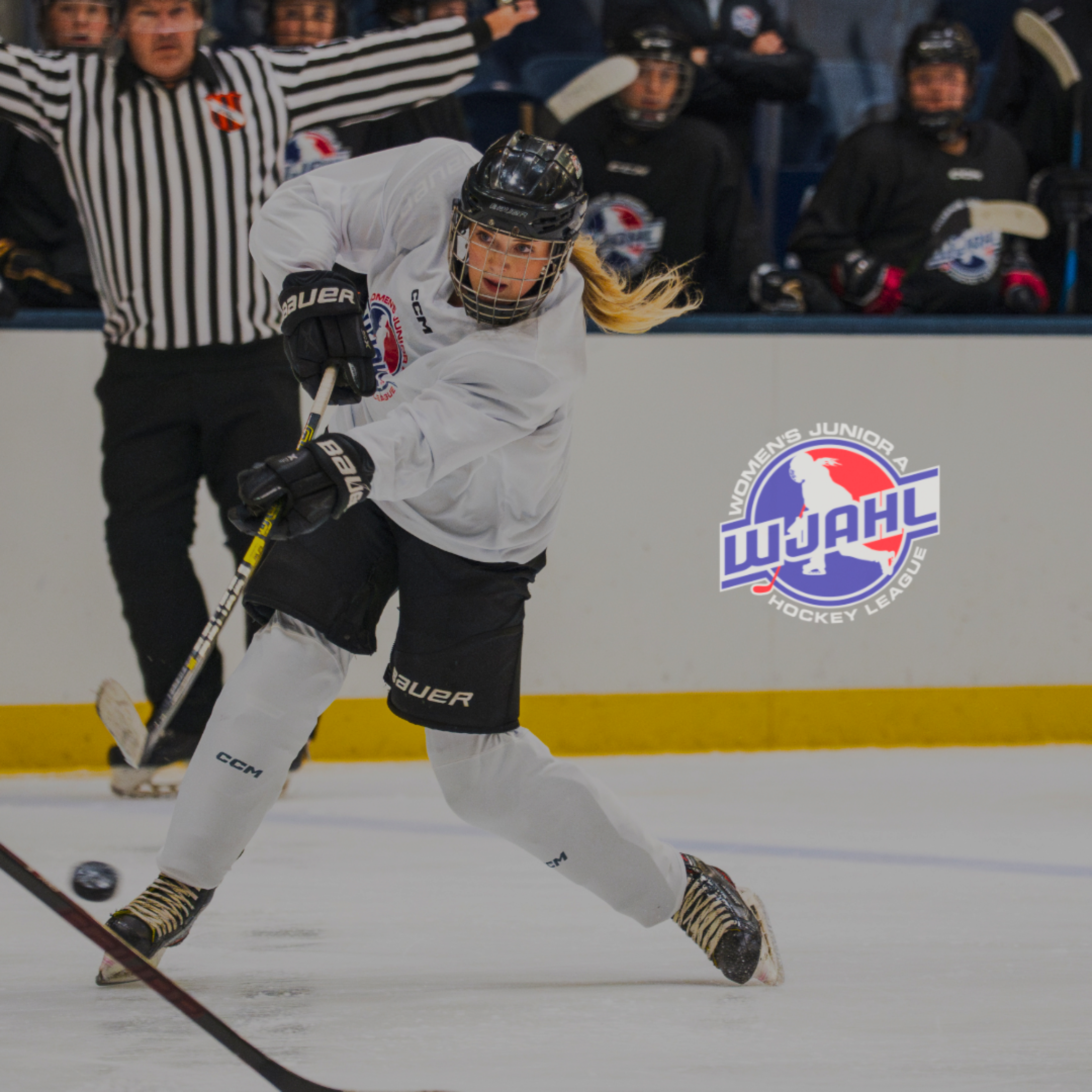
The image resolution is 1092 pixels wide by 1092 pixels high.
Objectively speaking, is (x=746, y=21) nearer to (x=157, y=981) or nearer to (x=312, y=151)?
(x=312, y=151)

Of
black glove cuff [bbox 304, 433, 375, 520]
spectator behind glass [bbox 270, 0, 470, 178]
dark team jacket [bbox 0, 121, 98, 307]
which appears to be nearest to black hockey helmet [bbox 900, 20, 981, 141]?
spectator behind glass [bbox 270, 0, 470, 178]

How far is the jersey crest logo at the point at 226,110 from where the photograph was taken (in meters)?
2.96

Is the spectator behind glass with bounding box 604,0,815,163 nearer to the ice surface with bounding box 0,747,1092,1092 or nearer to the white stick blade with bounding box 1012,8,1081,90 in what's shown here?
the white stick blade with bounding box 1012,8,1081,90

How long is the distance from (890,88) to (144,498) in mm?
2587

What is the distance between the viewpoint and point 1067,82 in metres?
3.83

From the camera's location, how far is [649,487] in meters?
3.33

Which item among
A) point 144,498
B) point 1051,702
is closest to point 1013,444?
point 1051,702

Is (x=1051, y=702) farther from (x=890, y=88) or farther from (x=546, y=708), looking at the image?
(x=890, y=88)

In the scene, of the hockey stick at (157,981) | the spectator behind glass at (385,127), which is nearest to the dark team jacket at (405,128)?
the spectator behind glass at (385,127)

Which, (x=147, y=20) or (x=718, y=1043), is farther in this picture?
(x=147, y=20)

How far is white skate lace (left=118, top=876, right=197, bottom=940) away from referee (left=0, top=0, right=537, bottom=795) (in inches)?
46.7

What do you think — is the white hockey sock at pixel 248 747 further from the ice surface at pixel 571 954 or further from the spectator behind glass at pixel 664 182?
the spectator behind glass at pixel 664 182

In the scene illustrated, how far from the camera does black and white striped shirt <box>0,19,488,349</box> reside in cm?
294

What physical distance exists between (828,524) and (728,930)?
1647 mm
